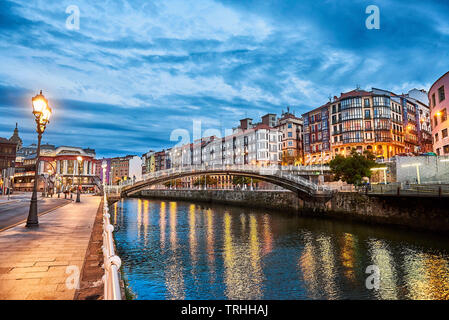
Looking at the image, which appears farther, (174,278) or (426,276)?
(426,276)

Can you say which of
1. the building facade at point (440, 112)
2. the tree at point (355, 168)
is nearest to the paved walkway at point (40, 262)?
the tree at point (355, 168)

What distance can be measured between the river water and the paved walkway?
12.3ft

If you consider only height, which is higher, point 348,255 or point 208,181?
point 208,181

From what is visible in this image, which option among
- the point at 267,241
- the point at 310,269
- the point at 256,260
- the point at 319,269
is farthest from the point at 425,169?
the point at 256,260

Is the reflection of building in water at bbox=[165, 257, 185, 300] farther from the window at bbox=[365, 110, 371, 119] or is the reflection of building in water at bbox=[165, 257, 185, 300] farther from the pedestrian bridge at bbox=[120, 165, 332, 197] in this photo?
the window at bbox=[365, 110, 371, 119]

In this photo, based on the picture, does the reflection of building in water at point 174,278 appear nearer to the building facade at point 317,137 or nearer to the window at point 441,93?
the window at point 441,93

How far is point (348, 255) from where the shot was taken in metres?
18.2

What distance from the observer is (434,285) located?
42.1 ft

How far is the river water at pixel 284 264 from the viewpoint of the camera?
12.1 metres

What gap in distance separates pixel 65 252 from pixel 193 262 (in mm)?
9087

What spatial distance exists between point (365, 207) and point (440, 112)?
1656 centimetres

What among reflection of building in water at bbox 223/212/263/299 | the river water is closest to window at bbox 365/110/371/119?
the river water

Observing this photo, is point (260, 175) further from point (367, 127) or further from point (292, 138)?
point (292, 138)
